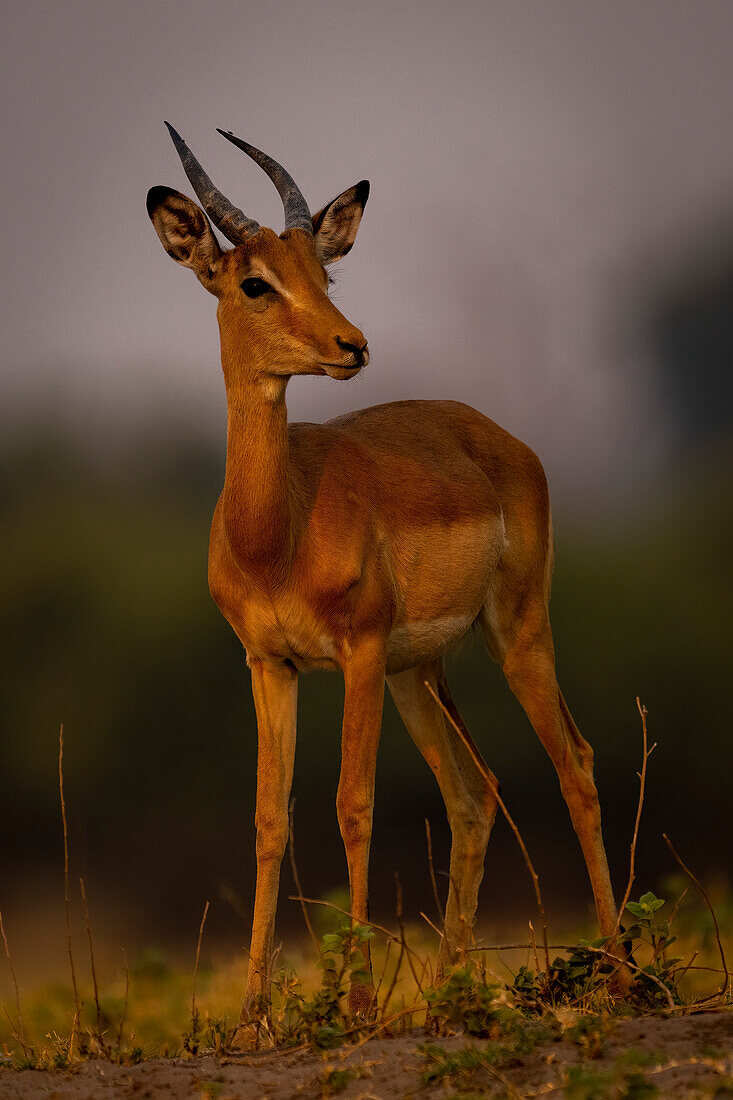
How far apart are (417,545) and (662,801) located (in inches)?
863

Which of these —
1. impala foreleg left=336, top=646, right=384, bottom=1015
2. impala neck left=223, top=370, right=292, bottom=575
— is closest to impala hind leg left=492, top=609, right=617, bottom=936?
impala foreleg left=336, top=646, right=384, bottom=1015

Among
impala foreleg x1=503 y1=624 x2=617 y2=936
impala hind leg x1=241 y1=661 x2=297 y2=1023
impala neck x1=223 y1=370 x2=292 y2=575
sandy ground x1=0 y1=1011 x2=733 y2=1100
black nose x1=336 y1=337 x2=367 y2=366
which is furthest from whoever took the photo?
impala foreleg x1=503 y1=624 x2=617 y2=936

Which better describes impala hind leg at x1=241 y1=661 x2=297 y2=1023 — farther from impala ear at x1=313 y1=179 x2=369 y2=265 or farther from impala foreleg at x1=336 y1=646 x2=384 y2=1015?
impala ear at x1=313 y1=179 x2=369 y2=265

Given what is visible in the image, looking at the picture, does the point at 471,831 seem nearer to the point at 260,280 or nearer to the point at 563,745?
the point at 563,745

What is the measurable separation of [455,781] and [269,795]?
147 cm

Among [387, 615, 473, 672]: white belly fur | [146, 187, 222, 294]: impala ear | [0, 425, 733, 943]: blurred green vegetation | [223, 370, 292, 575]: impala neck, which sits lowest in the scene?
[0, 425, 733, 943]: blurred green vegetation

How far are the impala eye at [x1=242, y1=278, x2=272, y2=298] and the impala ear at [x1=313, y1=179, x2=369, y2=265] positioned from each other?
2.24 feet

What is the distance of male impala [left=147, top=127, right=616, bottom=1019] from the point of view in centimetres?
586

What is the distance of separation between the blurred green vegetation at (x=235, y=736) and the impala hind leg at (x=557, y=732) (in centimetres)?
1692

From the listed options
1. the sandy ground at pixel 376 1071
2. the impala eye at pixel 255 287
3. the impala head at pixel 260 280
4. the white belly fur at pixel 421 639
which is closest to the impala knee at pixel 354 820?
the white belly fur at pixel 421 639

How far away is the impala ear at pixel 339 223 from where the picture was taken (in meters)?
6.56

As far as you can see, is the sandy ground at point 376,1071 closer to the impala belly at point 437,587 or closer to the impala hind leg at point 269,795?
the impala hind leg at point 269,795

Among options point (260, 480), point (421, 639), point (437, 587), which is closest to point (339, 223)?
point (260, 480)

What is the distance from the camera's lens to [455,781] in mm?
7238
